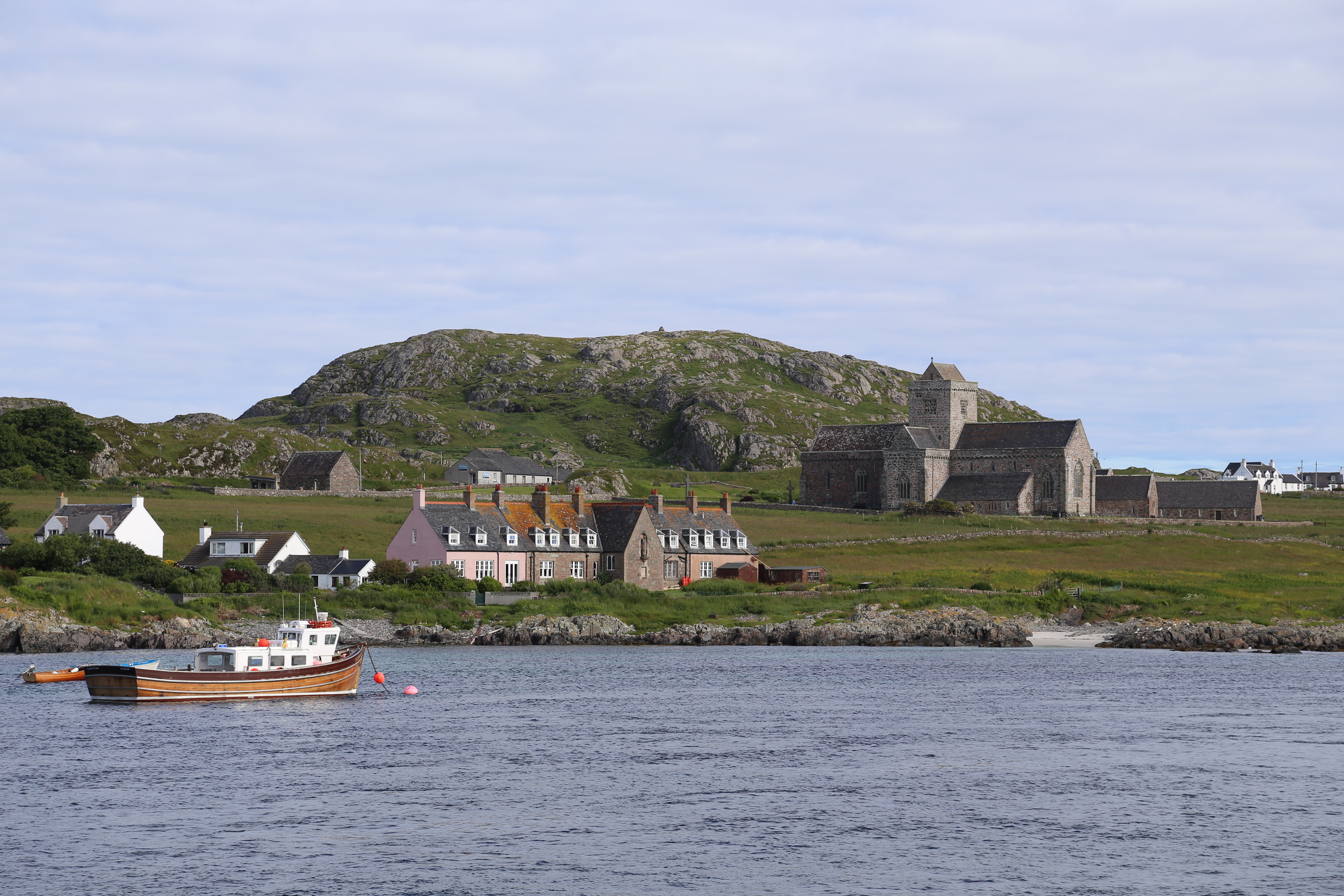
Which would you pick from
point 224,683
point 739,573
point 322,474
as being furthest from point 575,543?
point 322,474

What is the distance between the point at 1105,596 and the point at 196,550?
63.7m

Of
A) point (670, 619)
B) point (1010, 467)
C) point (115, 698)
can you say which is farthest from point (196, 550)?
point (1010, 467)

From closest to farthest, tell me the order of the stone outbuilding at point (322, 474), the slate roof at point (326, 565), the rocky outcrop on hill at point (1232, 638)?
the rocky outcrop on hill at point (1232, 638) < the slate roof at point (326, 565) < the stone outbuilding at point (322, 474)

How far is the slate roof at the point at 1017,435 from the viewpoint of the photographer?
15850 cm

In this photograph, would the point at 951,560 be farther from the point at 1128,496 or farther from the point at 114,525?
the point at 114,525

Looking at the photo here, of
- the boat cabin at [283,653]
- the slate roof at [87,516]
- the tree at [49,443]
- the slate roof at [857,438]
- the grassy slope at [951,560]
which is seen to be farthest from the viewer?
the slate roof at [857,438]

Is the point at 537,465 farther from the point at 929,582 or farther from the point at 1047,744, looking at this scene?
the point at 1047,744

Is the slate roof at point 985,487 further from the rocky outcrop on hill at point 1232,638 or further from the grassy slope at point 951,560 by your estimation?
the rocky outcrop on hill at point 1232,638

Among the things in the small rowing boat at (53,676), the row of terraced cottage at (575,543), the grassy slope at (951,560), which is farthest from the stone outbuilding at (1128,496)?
the small rowing boat at (53,676)

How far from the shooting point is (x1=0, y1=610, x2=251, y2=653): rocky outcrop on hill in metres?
74.2

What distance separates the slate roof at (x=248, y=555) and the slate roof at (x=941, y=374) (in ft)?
320

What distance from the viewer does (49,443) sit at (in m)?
155

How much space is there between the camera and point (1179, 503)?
169m

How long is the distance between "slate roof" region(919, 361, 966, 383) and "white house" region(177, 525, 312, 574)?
9722cm
